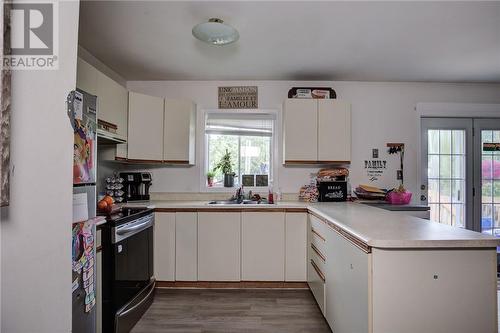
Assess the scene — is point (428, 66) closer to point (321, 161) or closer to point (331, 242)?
point (321, 161)

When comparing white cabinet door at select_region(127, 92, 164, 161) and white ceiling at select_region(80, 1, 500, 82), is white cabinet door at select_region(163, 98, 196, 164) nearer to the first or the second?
white cabinet door at select_region(127, 92, 164, 161)

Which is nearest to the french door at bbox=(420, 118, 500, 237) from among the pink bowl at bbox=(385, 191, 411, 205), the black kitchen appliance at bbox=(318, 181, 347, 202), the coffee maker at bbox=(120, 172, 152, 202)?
the pink bowl at bbox=(385, 191, 411, 205)

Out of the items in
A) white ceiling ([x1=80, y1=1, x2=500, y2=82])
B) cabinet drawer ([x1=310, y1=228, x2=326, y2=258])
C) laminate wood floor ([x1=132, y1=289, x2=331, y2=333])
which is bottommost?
laminate wood floor ([x1=132, y1=289, x2=331, y2=333])

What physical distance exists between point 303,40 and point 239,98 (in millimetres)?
1229

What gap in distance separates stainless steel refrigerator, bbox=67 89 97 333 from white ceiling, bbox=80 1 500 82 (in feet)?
3.32

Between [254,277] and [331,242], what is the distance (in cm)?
120

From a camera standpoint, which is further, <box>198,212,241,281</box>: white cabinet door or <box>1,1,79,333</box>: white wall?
<box>198,212,241,281</box>: white cabinet door

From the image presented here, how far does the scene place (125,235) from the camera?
201 cm

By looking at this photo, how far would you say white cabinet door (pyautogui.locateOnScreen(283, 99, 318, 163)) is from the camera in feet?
10.1

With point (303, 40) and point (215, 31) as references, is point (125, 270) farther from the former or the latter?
point (303, 40)

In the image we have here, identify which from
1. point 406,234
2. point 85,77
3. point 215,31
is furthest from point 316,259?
point 85,77

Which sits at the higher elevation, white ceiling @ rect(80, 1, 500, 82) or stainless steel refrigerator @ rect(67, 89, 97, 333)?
white ceiling @ rect(80, 1, 500, 82)

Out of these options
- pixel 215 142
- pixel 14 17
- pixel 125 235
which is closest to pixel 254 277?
pixel 125 235

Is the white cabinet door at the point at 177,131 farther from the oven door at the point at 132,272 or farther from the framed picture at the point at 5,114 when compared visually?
the framed picture at the point at 5,114
